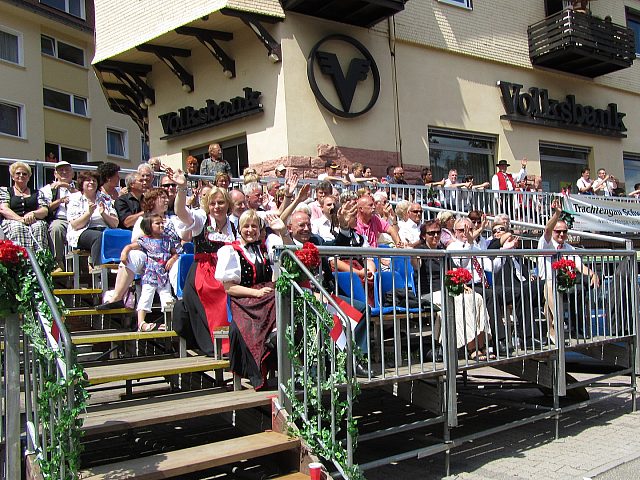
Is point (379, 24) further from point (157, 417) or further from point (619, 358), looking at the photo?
point (157, 417)

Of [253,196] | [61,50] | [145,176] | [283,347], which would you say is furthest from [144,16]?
[283,347]

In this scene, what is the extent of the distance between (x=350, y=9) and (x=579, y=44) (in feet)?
22.9

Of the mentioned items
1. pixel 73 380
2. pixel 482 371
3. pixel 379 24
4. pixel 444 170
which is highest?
pixel 379 24

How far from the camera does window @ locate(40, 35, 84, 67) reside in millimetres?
25234

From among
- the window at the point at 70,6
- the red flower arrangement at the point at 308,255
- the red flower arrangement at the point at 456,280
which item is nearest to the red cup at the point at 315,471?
the red flower arrangement at the point at 308,255

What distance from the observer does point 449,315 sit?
19.0 feet

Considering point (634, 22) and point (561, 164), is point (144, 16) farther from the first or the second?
point (634, 22)

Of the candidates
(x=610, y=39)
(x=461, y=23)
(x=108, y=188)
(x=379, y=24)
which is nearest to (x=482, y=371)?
(x=108, y=188)

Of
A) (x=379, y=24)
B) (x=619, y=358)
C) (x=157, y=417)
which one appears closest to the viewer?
(x=157, y=417)

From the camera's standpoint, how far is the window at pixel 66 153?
24594mm

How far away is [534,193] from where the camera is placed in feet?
50.9

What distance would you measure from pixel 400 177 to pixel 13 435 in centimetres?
1038

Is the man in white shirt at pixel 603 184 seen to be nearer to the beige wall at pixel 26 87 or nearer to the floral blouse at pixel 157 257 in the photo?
the floral blouse at pixel 157 257

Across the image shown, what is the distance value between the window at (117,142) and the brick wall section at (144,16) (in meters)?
11.5
